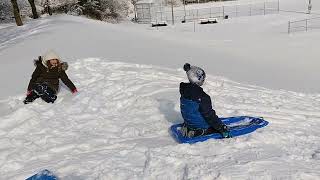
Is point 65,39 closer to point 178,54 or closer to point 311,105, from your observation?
point 178,54

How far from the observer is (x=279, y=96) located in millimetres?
9914

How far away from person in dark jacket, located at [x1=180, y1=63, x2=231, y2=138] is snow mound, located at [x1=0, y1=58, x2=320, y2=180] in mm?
266

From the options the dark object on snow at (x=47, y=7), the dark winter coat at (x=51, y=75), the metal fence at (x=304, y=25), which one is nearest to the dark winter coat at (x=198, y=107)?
the dark winter coat at (x=51, y=75)

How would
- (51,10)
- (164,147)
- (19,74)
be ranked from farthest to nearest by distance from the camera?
(51,10), (19,74), (164,147)

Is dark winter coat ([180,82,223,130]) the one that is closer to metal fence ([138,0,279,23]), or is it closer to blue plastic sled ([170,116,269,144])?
blue plastic sled ([170,116,269,144])

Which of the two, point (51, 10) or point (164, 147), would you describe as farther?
point (51, 10)

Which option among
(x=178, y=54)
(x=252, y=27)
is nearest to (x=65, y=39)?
(x=178, y=54)

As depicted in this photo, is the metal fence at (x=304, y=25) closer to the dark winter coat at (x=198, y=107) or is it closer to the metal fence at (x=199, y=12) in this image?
the metal fence at (x=199, y=12)

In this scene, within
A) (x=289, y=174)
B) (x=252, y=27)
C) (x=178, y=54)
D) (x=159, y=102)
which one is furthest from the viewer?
(x=252, y=27)

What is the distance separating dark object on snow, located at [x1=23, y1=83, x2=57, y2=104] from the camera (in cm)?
938

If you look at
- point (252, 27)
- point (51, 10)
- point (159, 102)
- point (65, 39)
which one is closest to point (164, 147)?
point (159, 102)

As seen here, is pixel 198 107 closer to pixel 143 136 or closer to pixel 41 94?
pixel 143 136

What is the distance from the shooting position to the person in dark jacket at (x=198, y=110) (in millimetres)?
6602

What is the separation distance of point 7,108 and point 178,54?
7.92 metres
